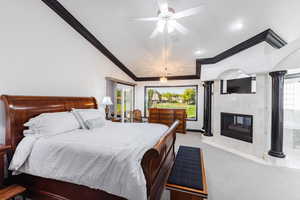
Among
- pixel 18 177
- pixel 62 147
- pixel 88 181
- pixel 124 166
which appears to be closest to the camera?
pixel 124 166

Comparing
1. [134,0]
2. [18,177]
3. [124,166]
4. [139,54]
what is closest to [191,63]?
[139,54]

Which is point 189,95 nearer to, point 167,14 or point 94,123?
point 167,14

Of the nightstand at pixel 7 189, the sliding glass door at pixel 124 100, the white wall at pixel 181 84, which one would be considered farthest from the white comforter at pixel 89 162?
the white wall at pixel 181 84

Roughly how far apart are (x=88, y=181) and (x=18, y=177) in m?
1.39

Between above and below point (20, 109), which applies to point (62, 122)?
below

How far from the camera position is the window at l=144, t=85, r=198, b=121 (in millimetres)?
6336

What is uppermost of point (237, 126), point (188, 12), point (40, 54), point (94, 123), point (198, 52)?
point (198, 52)

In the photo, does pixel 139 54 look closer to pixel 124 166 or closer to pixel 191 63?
pixel 191 63

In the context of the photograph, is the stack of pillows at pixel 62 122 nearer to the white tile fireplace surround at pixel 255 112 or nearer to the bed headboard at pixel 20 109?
the bed headboard at pixel 20 109

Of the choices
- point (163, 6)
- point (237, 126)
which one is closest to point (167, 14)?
point (163, 6)

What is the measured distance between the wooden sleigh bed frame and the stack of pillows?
19 cm

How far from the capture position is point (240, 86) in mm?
3895

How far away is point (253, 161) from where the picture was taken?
10.2 feet

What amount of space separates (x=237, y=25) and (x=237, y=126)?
271 cm
